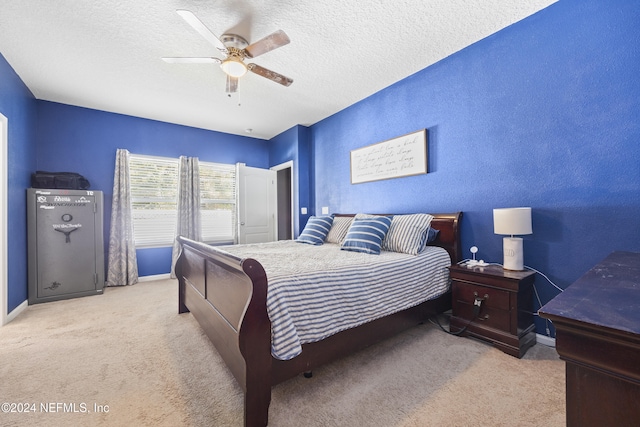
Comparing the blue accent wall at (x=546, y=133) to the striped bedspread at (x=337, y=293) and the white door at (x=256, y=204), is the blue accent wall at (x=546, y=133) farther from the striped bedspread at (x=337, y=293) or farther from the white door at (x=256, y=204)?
the white door at (x=256, y=204)

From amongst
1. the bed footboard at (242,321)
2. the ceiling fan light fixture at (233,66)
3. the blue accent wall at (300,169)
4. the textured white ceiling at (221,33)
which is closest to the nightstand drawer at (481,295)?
the bed footboard at (242,321)

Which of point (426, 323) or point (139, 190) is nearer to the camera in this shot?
point (426, 323)

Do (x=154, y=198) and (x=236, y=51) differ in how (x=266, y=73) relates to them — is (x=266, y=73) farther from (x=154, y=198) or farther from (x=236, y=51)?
(x=154, y=198)

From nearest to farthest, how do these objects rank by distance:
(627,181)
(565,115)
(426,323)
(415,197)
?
(627,181) < (565,115) < (426,323) < (415,197)

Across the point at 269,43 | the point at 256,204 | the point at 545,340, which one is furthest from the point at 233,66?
the point at 545,340

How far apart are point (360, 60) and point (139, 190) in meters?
3.95

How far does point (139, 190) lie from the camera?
4309mm

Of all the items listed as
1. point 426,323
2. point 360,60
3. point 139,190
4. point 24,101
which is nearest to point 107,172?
point 139,190

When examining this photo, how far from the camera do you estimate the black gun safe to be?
3186mm

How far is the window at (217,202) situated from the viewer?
16.0ft

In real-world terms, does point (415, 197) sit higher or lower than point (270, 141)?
lower

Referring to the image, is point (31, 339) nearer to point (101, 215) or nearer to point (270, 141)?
point (101, 215)

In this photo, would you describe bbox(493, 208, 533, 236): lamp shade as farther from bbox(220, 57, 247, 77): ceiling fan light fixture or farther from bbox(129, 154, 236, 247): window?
bbox(129, 154, 236, 247): window

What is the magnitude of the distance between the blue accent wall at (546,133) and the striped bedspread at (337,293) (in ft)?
2.88
